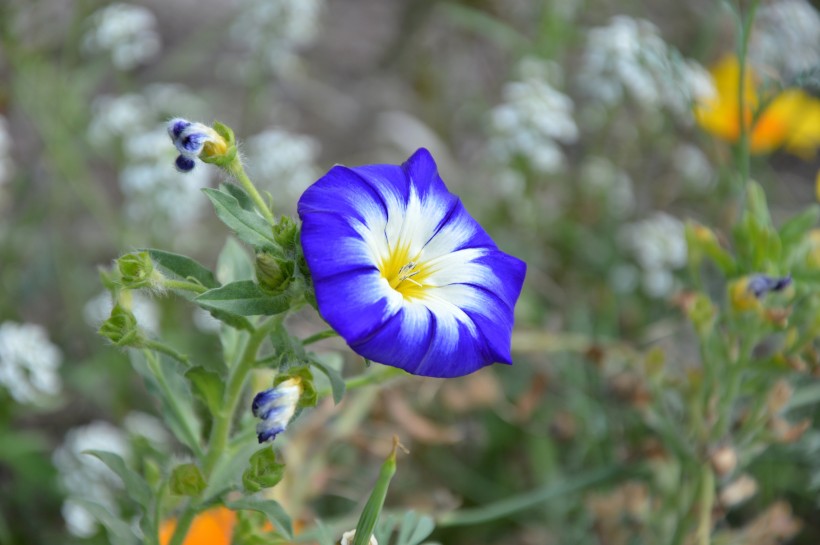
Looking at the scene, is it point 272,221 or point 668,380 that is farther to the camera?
point 668,380

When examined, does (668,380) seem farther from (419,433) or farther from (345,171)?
(345,171)

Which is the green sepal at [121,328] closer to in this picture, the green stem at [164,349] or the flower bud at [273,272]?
the green stem at [164,349]

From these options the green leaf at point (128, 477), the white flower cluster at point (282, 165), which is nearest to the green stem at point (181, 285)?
the green leaf at point (128, 477)

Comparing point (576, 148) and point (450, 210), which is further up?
point (450, 210)

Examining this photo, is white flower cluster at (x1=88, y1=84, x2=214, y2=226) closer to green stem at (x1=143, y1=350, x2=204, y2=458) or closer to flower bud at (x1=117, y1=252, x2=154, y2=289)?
green stem at (x1=143, y1=350, x2=204, y2=458)

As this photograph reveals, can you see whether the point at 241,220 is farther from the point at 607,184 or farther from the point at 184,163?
the point at 607,184

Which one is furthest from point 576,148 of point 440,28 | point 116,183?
point 116,183

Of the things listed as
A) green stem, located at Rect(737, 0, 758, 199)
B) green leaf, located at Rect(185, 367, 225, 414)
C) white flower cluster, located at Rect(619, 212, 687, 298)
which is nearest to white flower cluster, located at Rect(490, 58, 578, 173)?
white flower cluster, located at Rect(619, 212, 687, 298)
